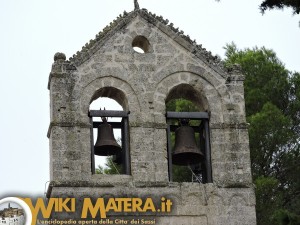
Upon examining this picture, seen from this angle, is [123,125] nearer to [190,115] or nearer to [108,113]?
[108,113]

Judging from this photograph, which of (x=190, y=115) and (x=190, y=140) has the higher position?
(x=190, y=115)

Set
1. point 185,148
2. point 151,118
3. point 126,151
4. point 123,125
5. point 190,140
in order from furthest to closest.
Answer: point 190,140, point 185,148, point 123,125, point 151,118, point 126,151

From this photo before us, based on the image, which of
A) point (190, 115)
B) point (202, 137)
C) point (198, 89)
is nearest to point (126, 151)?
point (190, 115)

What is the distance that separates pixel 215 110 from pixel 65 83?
10.3 feet

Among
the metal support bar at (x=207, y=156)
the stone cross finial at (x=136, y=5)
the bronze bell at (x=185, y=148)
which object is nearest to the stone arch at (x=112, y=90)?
the bronze bell at (x=185, y=148)

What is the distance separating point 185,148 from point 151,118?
967 millimetres

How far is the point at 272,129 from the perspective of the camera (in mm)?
31406

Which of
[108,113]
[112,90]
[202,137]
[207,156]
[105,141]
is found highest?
[112,90]

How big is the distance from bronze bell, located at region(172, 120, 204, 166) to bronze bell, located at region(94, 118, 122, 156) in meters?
1.20

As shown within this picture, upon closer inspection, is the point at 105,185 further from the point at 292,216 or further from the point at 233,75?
the point at 292,216

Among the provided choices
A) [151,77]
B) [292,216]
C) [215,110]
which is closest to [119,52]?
[151,77]

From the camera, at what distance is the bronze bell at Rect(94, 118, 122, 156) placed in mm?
22797

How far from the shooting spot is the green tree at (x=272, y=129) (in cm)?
3012

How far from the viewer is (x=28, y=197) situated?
2175 centimetres
